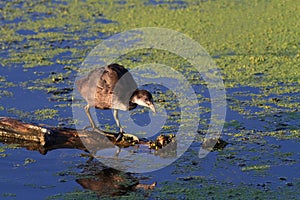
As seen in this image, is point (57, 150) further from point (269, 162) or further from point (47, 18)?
point (47, 18)

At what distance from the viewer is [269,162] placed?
230 inches

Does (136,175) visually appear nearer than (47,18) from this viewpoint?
Yes

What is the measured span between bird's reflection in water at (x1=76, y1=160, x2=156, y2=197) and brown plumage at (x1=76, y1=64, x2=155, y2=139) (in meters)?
0.57

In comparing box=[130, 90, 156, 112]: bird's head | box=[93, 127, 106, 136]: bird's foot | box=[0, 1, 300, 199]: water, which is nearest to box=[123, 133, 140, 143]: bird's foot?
box=[93, 127, 106, 136]: bird's foot

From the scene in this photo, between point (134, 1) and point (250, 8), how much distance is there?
202 centimetres

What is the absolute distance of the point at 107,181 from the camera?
561 cm

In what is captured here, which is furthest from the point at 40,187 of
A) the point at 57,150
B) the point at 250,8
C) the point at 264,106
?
the point at 250,8

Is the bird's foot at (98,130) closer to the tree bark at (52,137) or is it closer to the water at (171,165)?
the tree bark at (52,137)

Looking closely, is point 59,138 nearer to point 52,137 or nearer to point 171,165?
point 52,137

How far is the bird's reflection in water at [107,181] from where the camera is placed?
5426 millimetres

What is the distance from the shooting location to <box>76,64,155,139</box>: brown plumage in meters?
6.19

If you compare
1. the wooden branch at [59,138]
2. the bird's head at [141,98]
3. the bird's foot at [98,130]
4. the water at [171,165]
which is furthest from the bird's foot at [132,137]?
the water at [171,165]

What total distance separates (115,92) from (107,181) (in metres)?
0.95

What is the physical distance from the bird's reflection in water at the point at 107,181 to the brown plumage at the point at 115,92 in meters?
0.57
